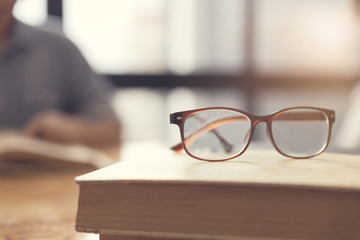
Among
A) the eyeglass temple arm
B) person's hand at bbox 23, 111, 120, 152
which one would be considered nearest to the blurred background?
person's hand at bbox 23, 111, 120, 152

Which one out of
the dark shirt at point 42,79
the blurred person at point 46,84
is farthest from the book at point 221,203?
the dark shirt at point 42,79

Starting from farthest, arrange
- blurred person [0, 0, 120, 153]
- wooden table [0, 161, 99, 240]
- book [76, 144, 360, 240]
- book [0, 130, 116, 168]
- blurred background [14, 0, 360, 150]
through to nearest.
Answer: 1. blurred background [14, 0, 360, 150]
2. blurred person [0, 0, 120, 153]
3. book [0, 130, 116, 168]
4. wooden table [0, 161, 99, 240]
5. book [76, 144, 360, 240]

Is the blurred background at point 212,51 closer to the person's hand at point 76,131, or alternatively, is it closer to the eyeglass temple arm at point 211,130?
the person's hand at point 76,131

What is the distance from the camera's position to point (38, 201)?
602 mm

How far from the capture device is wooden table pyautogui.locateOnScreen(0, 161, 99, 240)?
44cm

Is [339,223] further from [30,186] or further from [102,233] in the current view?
[30,186]

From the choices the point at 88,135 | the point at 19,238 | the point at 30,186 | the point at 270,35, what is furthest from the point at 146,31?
the point at 19,238

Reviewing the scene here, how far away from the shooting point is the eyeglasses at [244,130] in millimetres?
470

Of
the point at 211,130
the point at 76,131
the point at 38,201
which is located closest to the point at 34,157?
the point at 38,201

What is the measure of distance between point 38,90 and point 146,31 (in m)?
0.93

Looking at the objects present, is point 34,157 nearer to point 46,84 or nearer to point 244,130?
point 244,130

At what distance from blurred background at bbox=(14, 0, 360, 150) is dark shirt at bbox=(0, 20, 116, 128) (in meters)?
0.54

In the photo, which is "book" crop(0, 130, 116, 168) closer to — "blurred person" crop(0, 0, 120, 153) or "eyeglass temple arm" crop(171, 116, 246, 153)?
"eyeglass temple arm" crop(171, 116, 246, 153)

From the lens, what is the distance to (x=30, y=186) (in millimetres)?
727
